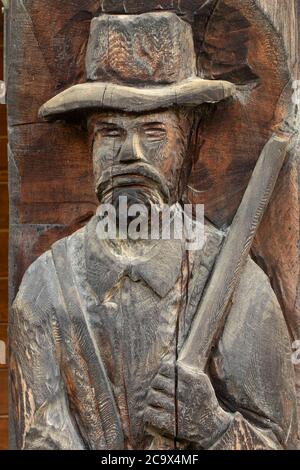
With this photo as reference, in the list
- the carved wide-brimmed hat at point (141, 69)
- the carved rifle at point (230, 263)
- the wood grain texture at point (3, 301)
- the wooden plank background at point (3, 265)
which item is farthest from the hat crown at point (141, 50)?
the wood grain texture at point (3, 301)

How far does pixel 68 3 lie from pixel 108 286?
0.67 metres

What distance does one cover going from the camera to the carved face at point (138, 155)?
3.41 metres


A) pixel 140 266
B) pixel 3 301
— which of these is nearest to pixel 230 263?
pixel 140 266

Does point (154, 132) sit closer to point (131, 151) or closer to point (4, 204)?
point (131, 151)

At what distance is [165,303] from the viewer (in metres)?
3.43

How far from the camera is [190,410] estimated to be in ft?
11.0

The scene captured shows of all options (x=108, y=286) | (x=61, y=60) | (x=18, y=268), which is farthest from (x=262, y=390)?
(x=61, y=60)

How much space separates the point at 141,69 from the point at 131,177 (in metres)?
0.25

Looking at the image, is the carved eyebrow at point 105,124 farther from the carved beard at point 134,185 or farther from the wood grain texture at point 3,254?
the wood grain texture at point 3,254

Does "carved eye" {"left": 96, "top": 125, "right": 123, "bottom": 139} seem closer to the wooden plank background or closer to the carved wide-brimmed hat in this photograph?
the carved wide-brimmed hat

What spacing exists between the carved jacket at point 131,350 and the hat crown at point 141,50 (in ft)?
1.26

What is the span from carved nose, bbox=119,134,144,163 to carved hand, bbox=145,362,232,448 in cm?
48

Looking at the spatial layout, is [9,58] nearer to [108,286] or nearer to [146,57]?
[146,57]

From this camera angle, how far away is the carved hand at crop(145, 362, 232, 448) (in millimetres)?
3352
